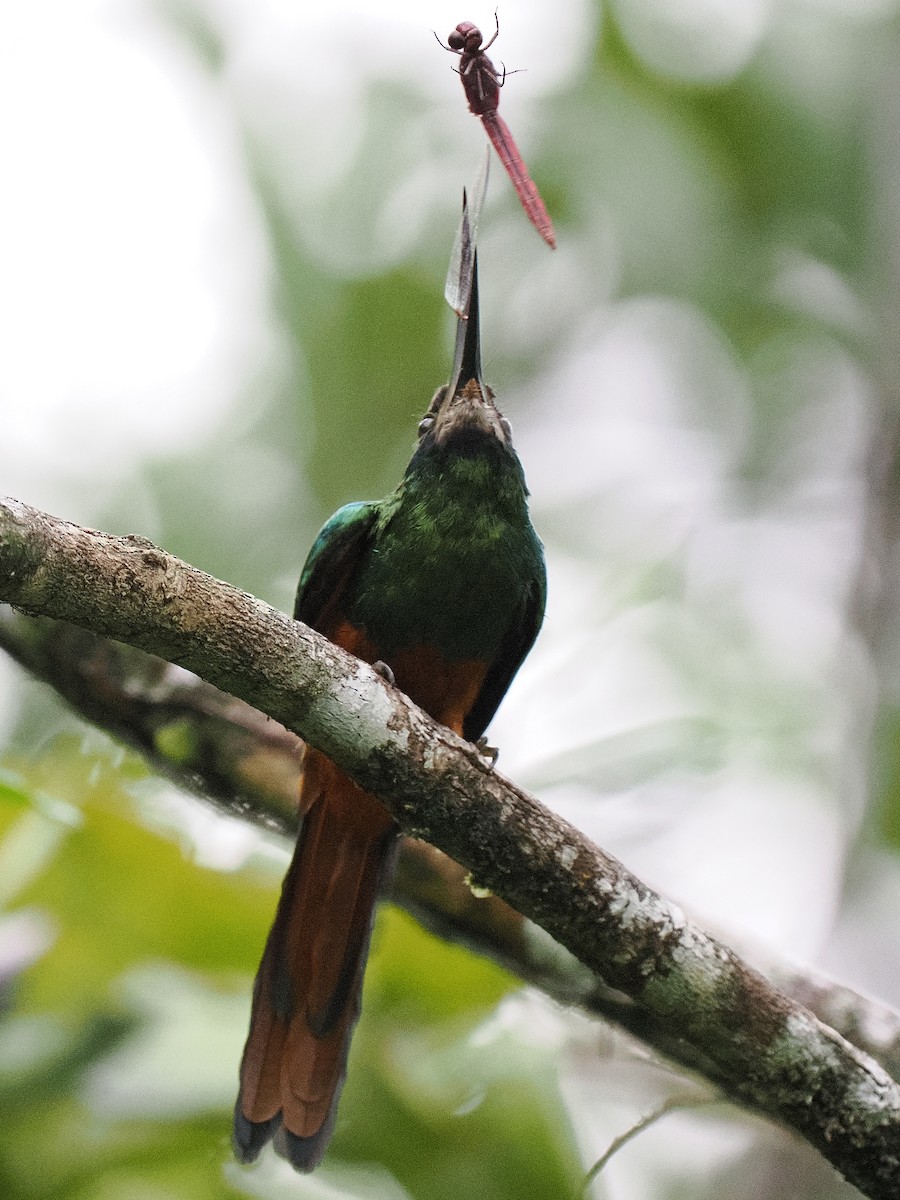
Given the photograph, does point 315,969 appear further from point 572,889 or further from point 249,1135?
point 572,889

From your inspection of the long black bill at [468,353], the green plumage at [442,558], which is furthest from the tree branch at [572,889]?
the long black bill at [468,353]

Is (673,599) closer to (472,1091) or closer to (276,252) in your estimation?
(276,252)

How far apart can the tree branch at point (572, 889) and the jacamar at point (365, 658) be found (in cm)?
78

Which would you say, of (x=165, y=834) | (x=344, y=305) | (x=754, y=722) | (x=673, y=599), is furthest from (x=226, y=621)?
(x=344, y=305)

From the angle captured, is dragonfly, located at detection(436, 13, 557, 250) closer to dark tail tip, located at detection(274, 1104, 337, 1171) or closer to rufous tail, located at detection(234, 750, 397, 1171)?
rufous tail, located at detection(234, 750, 397, 1171)

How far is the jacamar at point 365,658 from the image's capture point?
3.25 metres

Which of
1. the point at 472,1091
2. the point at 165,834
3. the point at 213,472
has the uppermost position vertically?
the point at 213,472

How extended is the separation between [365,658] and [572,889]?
1.03m

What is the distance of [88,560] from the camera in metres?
2.00

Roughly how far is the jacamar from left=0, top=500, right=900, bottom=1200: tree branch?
782 millimetres

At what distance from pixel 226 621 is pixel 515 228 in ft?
17.1

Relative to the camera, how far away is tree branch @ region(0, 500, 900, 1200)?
2279 millimetres

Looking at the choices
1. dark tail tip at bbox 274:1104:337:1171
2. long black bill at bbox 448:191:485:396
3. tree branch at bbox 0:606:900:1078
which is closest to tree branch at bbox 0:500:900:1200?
tree branch at bbox 0:606:900:1078

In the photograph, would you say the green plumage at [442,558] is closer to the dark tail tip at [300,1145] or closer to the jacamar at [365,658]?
the jacamar at [365,658]
